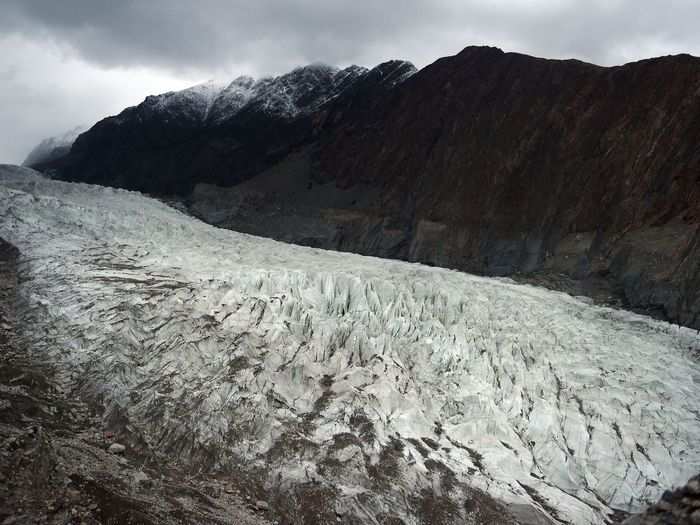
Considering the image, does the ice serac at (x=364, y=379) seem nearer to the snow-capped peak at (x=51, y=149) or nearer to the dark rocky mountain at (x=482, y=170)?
the dark rocky mountain at (x=482, y=170)

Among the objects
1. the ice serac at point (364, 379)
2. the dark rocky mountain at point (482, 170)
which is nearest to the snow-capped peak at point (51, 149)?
the dark rocky mountain at point (482, 170)

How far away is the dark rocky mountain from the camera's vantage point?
28703mm

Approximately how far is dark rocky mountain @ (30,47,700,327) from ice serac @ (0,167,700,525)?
8.28 metres

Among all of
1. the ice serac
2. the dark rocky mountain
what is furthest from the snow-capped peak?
the ice serac

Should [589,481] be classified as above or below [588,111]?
below

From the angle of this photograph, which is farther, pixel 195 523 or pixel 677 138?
pixel 677 138

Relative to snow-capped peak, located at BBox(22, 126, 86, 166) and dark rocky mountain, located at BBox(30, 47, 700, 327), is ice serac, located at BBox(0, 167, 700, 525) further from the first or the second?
snow-capped peak, located at BBox(22, 126, 86, 166)

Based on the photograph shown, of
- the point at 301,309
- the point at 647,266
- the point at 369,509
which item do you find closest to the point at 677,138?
the point at 647,266

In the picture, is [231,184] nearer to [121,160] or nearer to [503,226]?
[121,160]

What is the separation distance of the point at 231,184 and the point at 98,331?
3696 centimetres

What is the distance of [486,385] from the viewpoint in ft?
56.9

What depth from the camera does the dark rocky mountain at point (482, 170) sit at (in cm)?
2870

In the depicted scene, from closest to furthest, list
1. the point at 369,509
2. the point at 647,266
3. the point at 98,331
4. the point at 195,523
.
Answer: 1. the point at 195,523
2. the point at 369,509
3. the point at 98,331
4. the point at 647,266

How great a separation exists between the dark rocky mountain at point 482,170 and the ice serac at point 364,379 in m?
8.28
